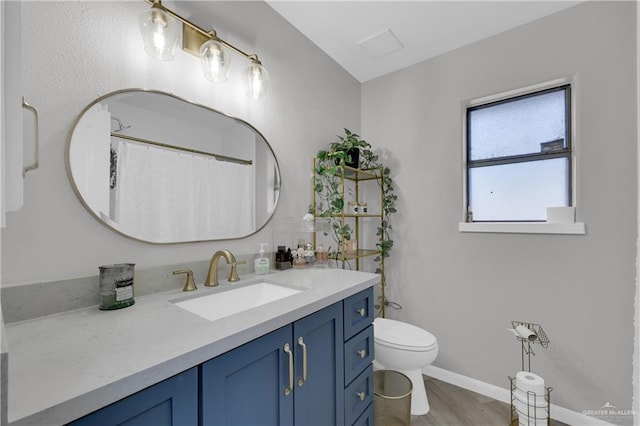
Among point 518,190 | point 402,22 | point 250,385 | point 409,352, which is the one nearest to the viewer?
point 250,385

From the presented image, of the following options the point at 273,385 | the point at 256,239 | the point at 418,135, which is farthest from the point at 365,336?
the point at 418,135

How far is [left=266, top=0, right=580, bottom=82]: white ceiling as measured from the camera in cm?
171

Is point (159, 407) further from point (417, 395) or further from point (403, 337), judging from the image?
point (417, 395)

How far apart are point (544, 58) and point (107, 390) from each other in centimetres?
267

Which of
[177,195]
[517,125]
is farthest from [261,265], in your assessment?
[517,125]

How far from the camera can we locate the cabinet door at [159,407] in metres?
0.54

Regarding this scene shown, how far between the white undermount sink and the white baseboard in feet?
5.30

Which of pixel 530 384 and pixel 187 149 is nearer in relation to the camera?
pixel 187 149

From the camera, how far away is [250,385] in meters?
0.82

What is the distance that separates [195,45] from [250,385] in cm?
147

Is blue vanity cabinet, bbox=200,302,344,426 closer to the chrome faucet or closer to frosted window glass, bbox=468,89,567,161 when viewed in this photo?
the chrome faucet

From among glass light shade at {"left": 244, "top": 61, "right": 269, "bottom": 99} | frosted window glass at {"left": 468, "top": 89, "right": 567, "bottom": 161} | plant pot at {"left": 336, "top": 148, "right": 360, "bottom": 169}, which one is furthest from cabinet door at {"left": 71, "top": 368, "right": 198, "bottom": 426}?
frosted window glass at {"left": 468, "top": 89, "right": 567, "bottom": 161}

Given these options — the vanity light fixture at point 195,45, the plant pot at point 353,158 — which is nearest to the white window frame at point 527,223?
the plant pot at point 353,158

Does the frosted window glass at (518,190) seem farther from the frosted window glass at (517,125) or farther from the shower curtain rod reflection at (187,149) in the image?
the shower curtain rod reflection at (187,149)
